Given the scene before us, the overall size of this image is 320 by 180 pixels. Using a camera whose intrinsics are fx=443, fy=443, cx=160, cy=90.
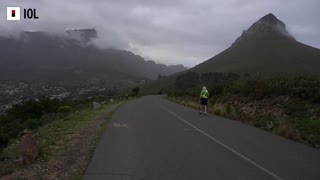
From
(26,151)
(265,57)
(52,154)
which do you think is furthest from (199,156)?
(265,57)

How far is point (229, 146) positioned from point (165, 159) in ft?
10.3

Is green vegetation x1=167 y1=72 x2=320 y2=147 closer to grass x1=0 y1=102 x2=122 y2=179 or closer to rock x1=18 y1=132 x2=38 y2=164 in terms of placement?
grass x1=0 y1=102 x2=122 y2=179

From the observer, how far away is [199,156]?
11195mm

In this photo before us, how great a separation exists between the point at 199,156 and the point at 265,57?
528 ft

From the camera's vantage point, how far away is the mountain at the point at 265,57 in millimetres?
145775

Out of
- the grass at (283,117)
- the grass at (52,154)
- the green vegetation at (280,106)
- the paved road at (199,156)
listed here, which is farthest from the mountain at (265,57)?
the grass at (52,154)

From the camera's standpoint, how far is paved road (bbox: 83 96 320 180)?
9.13m

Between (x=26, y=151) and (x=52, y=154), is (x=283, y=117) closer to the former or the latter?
(x=52, y=154)

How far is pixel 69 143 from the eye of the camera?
44.1 ft

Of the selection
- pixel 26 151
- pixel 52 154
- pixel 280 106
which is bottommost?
pixel 52 154

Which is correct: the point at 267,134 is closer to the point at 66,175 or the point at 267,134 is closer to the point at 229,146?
the point at 229,146

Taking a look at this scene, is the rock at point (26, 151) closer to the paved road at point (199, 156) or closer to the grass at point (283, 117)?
the paved road at point (199, 156)

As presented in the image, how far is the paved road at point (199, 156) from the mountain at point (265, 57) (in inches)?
4752

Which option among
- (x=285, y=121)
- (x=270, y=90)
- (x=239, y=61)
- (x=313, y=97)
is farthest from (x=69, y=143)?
(x=239, y=61)
